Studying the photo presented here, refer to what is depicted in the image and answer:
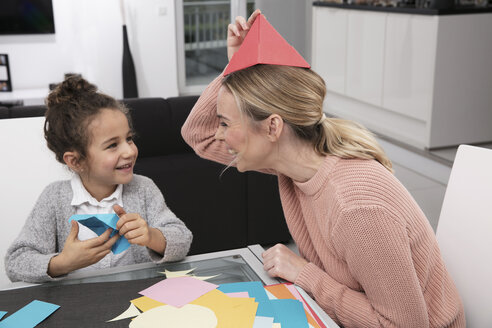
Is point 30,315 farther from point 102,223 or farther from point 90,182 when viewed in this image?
point 90,182

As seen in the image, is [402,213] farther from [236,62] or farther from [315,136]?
[236,62]

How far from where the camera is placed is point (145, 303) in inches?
40.4

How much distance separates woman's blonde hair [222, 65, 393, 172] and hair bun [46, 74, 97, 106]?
1.54 ft

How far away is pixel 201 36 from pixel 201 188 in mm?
4248

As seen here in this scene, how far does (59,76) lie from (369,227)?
17.8 feet

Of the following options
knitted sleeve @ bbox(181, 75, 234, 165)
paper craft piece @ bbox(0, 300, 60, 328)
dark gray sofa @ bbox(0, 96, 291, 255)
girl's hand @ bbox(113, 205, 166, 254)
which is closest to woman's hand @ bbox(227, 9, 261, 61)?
knitted sleeve @ bbox(181, 75, 234, 165)

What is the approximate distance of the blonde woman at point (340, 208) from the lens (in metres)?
1.05

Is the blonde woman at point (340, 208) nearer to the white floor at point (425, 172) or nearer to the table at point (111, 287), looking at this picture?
the table at point (111, 287)

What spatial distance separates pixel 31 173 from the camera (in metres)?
1.64

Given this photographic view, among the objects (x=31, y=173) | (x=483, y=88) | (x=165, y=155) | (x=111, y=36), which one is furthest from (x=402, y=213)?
(x=111, y=36)

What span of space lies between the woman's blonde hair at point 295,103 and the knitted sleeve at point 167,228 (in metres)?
0.36

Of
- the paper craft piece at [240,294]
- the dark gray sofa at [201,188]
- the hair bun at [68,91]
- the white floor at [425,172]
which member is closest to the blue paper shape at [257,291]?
the paper craft piece at [240,294]

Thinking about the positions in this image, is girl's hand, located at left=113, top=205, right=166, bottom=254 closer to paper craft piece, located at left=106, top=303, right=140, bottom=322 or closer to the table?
the table

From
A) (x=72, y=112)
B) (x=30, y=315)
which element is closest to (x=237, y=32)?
(x=72, y=112)
